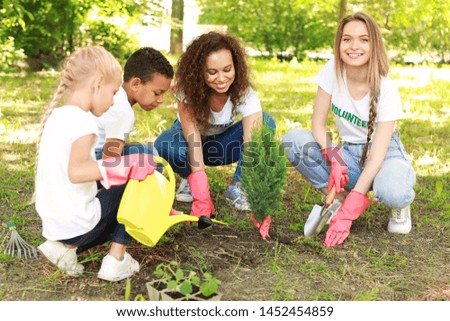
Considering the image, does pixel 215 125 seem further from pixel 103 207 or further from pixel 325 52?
pixel 325 52

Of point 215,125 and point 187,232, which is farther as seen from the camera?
point 215,125

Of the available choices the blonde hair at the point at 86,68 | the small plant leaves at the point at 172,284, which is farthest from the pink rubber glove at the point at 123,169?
the small plant leaves at the point at 172,284

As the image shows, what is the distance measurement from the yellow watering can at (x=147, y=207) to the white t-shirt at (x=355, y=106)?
3.84 feet

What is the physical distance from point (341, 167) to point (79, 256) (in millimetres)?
1402

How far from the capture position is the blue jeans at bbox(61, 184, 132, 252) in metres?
2.50

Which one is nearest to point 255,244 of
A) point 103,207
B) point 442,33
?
point 103,207

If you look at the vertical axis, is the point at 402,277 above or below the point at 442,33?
below

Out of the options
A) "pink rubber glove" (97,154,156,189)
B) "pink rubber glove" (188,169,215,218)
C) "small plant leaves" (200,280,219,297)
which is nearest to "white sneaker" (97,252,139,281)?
"pink rubber glove" (97,154,156,189)

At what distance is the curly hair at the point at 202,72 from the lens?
316 centimetres

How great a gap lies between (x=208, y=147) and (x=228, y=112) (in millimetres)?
318

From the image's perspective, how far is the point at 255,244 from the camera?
295 cm

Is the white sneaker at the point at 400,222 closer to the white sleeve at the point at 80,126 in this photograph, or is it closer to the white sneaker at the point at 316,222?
the white sneaker at the point at 316,222

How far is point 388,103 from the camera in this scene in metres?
3.08

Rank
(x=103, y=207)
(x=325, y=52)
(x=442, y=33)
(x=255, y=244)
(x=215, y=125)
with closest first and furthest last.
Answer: (x=103, y=207) → (x=255, y=244) → (x=215, y=125) → (x=442, y=33) → (x=325, y=52)
